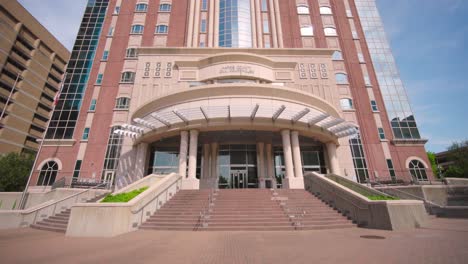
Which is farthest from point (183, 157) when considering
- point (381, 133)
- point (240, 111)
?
point (381, 133)

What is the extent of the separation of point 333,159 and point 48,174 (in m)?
37.1

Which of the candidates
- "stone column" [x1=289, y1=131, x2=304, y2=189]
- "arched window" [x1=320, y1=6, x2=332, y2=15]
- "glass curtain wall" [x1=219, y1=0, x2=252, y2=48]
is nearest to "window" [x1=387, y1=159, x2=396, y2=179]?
"stone column" [x1=289, y1=131, x2=304, y2=189]

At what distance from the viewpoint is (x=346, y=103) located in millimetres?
31359

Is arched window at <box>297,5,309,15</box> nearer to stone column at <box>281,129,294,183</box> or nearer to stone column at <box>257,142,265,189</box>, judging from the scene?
stone column at <box>257,142,265,189</box>

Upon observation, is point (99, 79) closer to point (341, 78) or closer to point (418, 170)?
point (341, 78)

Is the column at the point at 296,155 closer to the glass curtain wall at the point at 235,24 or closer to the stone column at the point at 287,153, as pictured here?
the stone column at the point at 287,153

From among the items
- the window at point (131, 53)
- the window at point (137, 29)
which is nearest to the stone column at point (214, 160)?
the window at point (131, 53)

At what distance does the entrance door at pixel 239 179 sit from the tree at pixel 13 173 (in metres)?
33.2

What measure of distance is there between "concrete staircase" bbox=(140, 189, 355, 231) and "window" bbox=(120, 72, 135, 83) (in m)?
24.7

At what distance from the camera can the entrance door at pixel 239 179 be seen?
23.4 meters

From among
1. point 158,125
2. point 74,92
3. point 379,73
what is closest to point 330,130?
point 158,125

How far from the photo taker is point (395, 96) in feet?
105

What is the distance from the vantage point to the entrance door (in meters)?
23.4

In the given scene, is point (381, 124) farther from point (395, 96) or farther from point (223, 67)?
point (223, 67)
